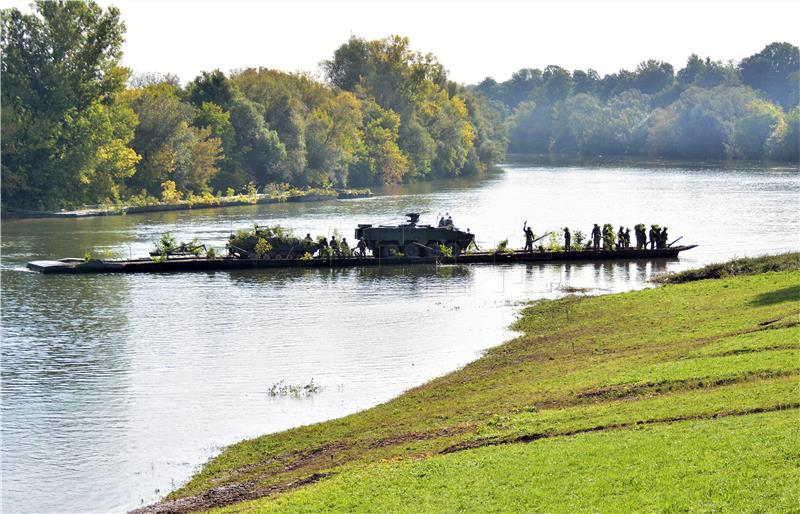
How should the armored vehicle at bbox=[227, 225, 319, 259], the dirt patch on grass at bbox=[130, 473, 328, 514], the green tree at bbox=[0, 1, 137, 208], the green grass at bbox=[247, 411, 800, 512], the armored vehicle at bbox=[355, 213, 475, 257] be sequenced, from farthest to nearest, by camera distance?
the green tree at bbox=[0, 1, 137, 208]
the armored vehicle at bbox=[355, 213, 475, 257]
the armored vehicle at bbox=[227, 225, 319, 259]
the dirt patch on grass at bbox=[130, 473, 328, 514]
the green grass at bbox=[247, 411, 800, 512]

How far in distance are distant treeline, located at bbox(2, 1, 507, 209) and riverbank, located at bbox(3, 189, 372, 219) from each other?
89.9 inches

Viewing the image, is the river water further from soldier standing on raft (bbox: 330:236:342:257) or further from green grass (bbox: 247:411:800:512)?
green grass (bbox: 247:411:800:512)

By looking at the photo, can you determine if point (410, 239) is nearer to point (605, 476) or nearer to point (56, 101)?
point (605, 476)

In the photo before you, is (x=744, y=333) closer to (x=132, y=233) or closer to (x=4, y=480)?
(x=4, y=480)

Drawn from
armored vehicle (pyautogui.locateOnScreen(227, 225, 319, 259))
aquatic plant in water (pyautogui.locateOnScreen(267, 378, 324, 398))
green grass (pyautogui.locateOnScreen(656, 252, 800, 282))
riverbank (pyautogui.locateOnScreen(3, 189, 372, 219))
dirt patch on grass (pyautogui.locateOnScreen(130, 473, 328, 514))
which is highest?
riverbank (pyautogui.locateOnScreen(3, 189, 372, 219))

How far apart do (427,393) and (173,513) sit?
10.1 metres

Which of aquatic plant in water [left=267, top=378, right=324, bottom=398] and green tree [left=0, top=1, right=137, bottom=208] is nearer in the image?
aquatic plant in water [left=267, top=378, right=324, bottom=398]

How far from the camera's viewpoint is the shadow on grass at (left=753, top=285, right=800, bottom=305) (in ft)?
120

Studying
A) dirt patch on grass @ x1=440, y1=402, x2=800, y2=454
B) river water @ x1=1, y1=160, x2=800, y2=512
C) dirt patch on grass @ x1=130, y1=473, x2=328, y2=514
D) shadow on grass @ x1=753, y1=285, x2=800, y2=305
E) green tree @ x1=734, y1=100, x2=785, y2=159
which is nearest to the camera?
dirt patch on grass @ x1=440, y1=402, x2=800, y2=454

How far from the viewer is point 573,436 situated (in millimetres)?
22688

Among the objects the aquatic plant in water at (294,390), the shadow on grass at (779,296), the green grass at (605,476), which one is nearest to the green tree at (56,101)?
the aquatic plant in water at (294,390)

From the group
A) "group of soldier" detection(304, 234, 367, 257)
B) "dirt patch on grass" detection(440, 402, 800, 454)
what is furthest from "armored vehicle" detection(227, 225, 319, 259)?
"dirt patch on grass" detection(440, 402, 800, 454)

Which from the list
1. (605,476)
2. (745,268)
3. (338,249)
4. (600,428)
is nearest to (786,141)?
(338,249)

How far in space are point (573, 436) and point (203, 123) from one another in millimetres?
108551
